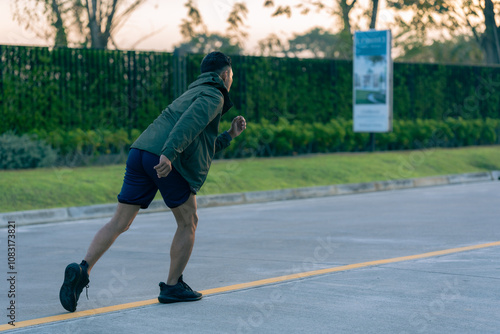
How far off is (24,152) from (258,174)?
4675 millimetres

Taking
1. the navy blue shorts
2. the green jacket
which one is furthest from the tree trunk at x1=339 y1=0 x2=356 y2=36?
the navy blue shorts

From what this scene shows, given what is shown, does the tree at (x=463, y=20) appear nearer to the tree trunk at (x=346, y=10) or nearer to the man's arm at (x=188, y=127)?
the tree trunk at (x=346, y=10)

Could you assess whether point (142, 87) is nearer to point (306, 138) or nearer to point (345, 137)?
point (306, 138)

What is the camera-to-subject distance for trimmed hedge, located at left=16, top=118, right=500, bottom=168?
1897 centimetres

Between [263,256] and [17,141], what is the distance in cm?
1011

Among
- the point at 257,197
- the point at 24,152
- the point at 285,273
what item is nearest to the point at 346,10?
the point at 24,152

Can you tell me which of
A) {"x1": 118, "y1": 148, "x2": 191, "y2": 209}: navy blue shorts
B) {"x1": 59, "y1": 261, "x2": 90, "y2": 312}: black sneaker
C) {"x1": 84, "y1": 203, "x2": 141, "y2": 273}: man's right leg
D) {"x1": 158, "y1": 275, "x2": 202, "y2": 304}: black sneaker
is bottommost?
{"x1": 158, "y1": 275, "x2": 202, "y2": 304}: black sneaker

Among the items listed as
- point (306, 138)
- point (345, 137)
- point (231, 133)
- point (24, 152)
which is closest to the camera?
point (231, 133)

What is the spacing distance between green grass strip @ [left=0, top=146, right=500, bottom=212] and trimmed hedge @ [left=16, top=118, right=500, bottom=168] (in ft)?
1.99

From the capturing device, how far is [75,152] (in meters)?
18.9

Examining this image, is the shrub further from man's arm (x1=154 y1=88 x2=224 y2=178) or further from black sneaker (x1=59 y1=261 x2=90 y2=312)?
man's arm (x1=154 y1=88 x2=224 y2=178)

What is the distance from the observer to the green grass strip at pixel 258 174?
558 inches

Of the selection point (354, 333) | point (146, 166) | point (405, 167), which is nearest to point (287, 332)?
point (354, 333)

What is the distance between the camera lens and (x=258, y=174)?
59.1 ft
